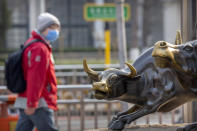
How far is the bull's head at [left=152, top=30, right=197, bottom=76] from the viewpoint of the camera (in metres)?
2.27

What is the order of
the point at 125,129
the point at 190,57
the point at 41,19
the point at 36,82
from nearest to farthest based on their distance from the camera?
the point at 190,57, the point at 125,129, the point at 36,82, the point at 41,19

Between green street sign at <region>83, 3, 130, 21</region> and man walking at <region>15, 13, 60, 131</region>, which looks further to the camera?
green street sign at <region>83, 3, 130, 21</region>

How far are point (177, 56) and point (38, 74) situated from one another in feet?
6.28

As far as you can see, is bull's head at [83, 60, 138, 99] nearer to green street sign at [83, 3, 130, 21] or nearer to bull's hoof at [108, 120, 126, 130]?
bull's hoof at [108, 120, 126, 130]

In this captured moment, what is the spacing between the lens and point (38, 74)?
400cm

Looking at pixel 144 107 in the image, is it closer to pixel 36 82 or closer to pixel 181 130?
pixel 181 130

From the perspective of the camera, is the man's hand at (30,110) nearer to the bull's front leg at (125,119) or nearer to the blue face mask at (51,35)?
the blue face mask at (51,35)

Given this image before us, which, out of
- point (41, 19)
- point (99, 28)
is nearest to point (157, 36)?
point (99, 28)

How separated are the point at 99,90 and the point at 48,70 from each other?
5.73ft

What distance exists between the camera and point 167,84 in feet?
8.55

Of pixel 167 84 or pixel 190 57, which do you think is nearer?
pixel 190 57

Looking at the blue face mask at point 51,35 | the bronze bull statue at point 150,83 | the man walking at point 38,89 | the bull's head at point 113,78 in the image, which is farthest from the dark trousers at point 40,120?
the bull's head at point 113,78

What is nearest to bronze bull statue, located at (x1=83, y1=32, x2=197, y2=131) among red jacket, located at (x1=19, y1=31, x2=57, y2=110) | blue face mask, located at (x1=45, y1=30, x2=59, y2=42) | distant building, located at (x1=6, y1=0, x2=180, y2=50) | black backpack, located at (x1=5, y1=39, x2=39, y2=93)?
red jacket, located at (x1=19, y1=31, x2=57, y2=110)

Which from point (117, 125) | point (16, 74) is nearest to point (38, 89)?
point (16, 74)
